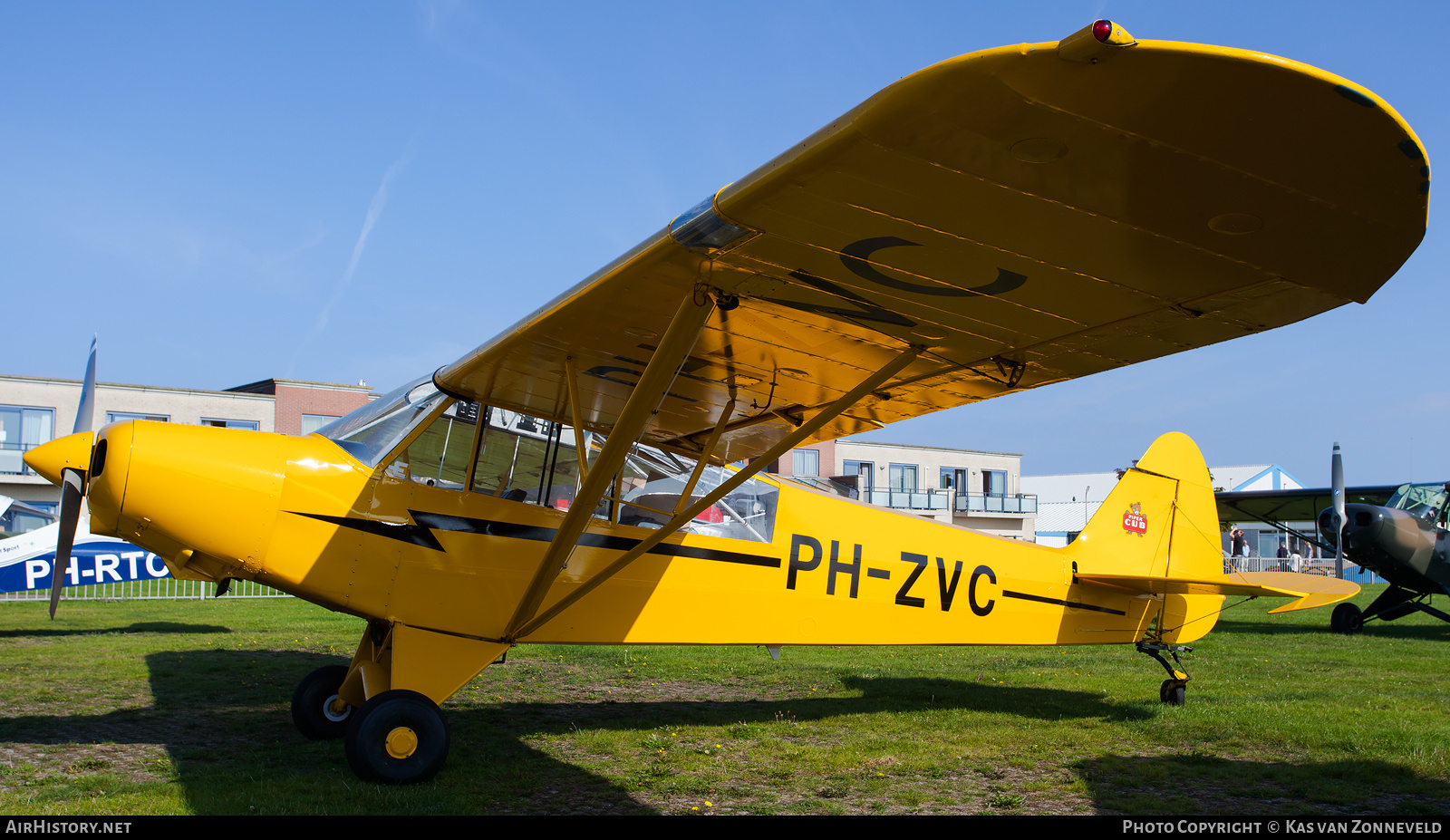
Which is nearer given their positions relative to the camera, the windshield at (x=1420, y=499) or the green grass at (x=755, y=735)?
the green grass at (x=755, y=735)

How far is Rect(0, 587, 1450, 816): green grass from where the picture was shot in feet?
14.7

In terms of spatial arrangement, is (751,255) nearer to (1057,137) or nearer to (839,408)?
(839,408)

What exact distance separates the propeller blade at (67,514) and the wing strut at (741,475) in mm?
2715

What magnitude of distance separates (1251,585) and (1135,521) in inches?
46.9

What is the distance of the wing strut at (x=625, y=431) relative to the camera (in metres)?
3.62

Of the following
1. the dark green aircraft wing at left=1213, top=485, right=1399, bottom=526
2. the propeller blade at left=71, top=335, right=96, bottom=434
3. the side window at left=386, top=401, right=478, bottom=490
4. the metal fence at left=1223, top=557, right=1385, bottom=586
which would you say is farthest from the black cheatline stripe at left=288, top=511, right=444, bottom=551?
the metal fence at left=1223, top=557, right=1385, bottom=586

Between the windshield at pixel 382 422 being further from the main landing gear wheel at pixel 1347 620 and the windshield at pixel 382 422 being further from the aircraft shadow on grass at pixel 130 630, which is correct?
the main landing gear wheel at pixel 1347 620

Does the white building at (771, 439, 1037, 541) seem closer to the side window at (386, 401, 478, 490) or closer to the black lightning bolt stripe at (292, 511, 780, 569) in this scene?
the black lightning bolt stripe at (292, 511, 780, 569)

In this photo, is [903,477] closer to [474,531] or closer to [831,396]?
[831,396]

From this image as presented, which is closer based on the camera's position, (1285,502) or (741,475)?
(741,475)

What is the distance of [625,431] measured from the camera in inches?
161

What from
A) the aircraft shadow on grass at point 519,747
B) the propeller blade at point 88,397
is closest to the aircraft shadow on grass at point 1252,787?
the aircraft shadow on grass at point 519,747

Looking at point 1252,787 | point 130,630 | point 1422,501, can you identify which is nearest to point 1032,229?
point 1252,787
